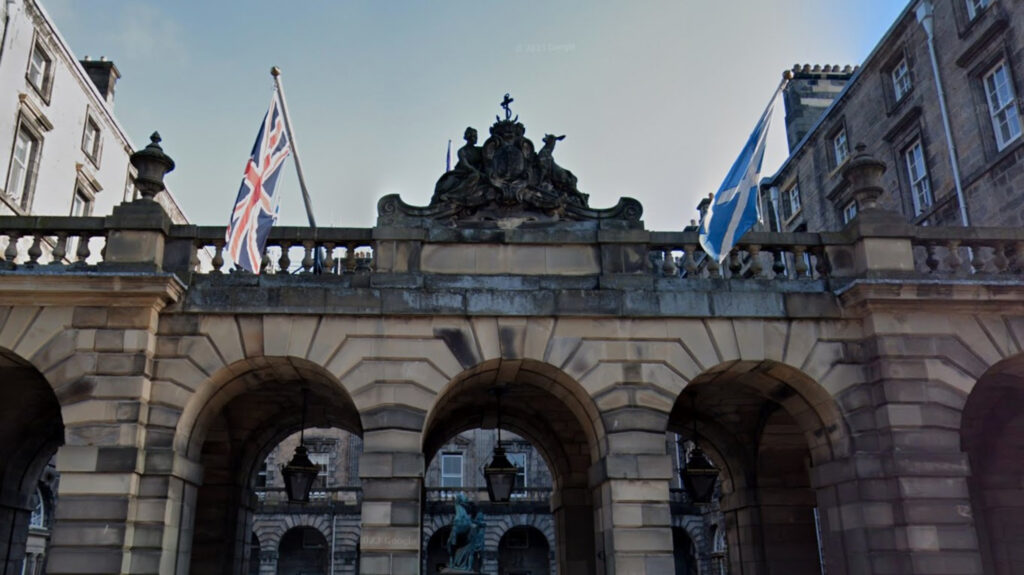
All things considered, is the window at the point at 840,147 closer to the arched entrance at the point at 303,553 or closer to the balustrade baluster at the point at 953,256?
the balustrade baluster at the point at 953,256

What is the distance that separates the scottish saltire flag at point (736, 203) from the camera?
12.3 m

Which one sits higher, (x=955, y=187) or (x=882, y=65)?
(x=882, y=65)

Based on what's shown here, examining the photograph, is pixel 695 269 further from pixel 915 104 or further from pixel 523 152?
pixel 915 104

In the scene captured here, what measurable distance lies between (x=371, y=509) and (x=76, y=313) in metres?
4.79

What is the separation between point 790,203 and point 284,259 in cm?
2144

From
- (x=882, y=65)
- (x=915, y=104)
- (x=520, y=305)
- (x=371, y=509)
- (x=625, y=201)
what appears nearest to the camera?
(x=371, y=509)

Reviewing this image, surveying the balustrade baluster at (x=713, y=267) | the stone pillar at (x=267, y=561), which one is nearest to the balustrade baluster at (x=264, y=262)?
the balustrade baluster at (x=713, y=267)

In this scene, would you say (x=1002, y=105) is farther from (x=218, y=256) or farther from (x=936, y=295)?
(x=218, y=256)

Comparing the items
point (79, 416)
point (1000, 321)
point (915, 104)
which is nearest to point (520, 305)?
point (79, 416)

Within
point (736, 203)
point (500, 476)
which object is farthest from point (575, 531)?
point (736, 203)

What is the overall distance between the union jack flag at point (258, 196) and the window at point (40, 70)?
1277cm

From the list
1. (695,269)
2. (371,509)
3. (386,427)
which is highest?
(695,269)

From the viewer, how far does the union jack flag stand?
464 inches

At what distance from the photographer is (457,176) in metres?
13.2
